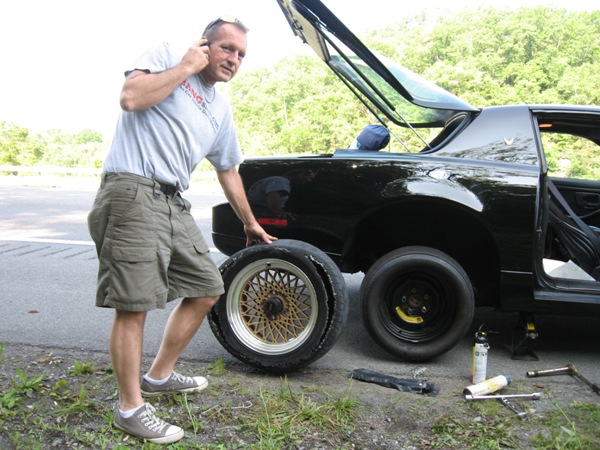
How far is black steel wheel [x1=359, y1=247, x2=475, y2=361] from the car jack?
423mm

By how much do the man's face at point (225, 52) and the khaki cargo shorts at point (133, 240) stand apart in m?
0.56

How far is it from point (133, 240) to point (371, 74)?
2202 mm

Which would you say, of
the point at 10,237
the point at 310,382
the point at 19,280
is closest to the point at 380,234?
the point at 310,382

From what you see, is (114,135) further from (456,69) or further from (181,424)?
(456,69)

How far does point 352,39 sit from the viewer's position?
11.0ft

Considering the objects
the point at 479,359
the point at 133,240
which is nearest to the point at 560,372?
the point at 479,359

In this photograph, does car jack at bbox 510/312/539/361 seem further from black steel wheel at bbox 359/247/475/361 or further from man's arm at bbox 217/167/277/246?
man's arm at bbox 217/167/277/246

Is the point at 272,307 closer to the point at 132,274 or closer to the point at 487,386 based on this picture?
the point at 132,274

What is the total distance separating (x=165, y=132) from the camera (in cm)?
243

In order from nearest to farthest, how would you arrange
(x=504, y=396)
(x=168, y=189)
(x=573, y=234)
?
(x=168, y=189) < (x=504, y=396) < (x=573, y=234)

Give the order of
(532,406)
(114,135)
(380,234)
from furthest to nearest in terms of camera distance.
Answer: (380,234) < (532,406) < (114,135)

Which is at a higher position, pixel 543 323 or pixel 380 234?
pixel 380 234

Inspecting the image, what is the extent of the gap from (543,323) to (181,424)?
2937 millimetres

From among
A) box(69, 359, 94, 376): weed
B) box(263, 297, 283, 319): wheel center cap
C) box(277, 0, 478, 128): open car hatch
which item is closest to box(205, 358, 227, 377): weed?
box(263, 297, 283, 319): wheel center cap
